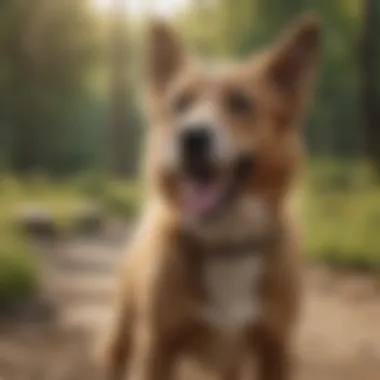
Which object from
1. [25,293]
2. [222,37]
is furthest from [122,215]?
[222,37]

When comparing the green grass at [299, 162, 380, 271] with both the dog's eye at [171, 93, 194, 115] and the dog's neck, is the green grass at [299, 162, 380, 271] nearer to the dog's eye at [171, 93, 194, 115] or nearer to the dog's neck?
the dog's neck

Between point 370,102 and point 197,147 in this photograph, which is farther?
point 370,102

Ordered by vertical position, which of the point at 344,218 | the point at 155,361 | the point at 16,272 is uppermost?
the point at 344,218

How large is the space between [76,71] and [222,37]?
216 mm

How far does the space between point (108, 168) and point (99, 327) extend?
22 cm

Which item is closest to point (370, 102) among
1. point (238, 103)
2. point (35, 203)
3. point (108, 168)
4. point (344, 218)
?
point (344, 218)

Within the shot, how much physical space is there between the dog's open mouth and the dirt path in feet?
0.54

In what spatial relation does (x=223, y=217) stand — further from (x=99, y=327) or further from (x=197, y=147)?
(x=99, y=327)

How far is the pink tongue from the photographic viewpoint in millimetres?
1309

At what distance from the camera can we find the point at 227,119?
50.3 inches

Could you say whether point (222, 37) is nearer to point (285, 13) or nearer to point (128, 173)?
point (285, 13)

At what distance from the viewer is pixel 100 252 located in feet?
4.72

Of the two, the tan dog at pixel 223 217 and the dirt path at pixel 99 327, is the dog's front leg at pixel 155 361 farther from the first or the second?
the dirt path at pixel 99 327

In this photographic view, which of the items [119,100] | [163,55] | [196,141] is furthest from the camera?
[119,100]
